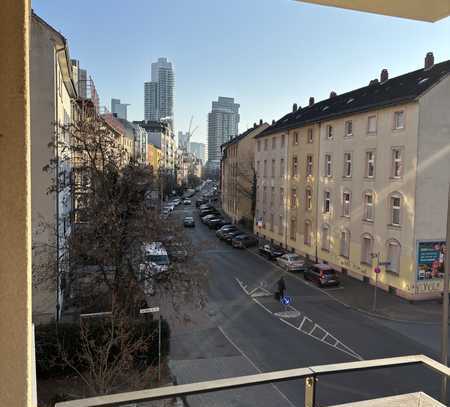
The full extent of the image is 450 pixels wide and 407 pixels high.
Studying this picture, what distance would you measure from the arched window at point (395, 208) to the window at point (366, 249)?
198cm

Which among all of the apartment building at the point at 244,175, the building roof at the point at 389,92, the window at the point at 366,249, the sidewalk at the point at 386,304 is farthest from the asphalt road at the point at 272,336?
the apartment building at the point at 244,175

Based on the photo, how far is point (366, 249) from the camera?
2312 cm

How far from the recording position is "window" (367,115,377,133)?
74.1 feet

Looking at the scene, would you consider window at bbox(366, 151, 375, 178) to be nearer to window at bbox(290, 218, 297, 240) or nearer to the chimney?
the chimney

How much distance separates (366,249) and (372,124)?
6880 mm

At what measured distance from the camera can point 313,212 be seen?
2925 cm

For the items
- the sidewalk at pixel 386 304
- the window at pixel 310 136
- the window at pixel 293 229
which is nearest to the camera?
the sidewalk at pixel 386 304

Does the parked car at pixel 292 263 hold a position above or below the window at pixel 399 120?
below

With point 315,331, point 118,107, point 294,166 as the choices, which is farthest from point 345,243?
point 118,107

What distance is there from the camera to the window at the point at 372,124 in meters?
22.6

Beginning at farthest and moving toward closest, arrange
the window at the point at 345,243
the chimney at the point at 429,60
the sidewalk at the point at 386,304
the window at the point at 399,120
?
the window at the point at 345,243 < the chimney at the point at 429,60 < the window at the point at 399,120 < the sidewalk at the point at 386,304

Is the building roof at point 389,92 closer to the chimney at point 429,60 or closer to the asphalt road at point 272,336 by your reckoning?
the chimney at point 429,60

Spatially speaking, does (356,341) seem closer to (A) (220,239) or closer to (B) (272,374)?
(B) (272,374)

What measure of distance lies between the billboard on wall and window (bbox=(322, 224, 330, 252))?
314 inches
